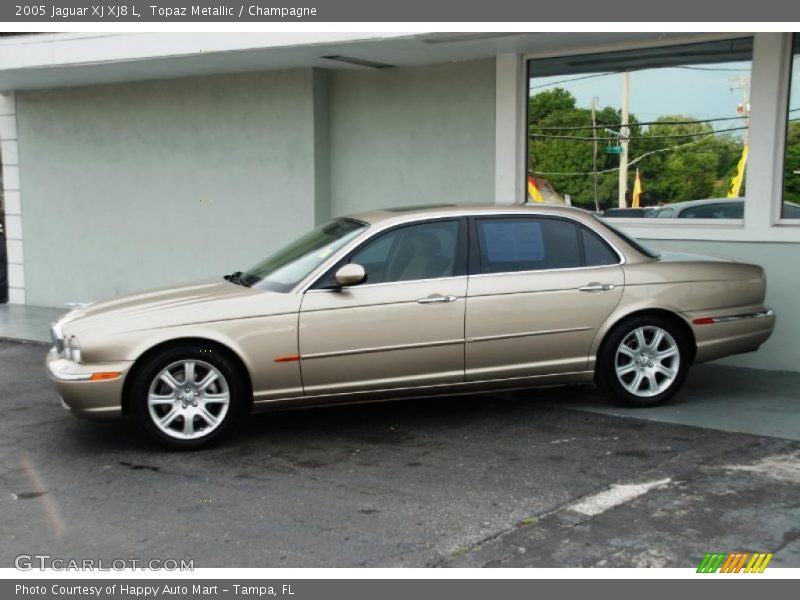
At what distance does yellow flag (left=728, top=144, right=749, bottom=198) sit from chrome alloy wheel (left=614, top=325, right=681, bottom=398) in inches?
107

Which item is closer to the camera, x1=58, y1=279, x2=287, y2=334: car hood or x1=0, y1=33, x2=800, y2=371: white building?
x1=58, y1=279, x2=287, y2=334: car hood

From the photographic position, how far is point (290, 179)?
453 inches

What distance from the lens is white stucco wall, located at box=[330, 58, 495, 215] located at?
1045cm

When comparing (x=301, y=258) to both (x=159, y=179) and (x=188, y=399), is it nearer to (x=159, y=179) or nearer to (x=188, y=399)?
(x=188, y=399)

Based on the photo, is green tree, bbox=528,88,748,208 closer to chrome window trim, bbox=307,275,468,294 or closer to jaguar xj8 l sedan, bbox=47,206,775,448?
jaguar xj8 l sedan, bbox=47,206,775,448

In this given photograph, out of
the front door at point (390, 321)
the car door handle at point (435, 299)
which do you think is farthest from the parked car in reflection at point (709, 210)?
the car door handle at point (435, 299)

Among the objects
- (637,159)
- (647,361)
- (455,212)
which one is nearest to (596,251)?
(647,361)

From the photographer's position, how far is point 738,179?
30.2 ft

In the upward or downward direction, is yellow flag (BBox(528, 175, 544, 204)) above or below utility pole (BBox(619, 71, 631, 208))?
below

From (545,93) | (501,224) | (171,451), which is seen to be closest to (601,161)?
(545,93)

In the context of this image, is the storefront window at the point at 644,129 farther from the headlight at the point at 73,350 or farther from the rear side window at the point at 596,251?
the headlight at the point at 73,350

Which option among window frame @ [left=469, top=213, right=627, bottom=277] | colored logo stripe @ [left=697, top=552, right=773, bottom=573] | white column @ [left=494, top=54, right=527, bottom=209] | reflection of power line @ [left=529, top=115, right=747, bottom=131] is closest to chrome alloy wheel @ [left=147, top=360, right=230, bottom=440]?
window frame @ [left=469, top=213, right=627, bottom=277]

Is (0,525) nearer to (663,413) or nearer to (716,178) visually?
(663,413)

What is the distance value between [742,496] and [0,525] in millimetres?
4061
